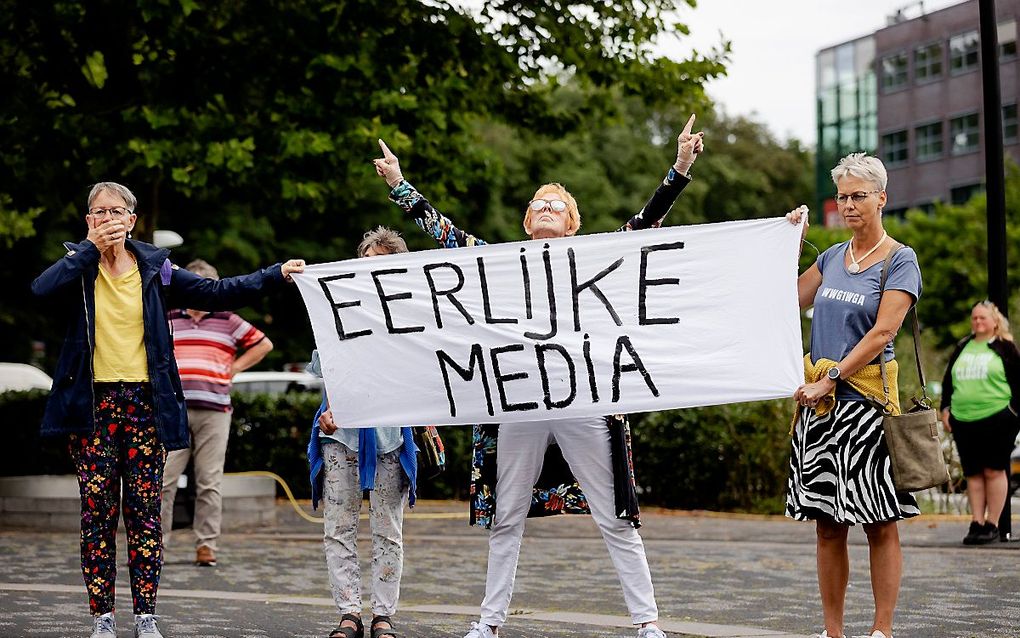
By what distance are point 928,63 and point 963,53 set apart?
187cm

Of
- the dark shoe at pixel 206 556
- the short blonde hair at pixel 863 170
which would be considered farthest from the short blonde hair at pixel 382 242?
the dark shoe at pixel 206 556

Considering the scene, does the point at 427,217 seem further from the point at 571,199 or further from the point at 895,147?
the point at 895,147

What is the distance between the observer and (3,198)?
15977 millimetres

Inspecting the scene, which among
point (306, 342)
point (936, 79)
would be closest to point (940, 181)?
point (936, 79)

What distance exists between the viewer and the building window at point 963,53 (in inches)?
2226

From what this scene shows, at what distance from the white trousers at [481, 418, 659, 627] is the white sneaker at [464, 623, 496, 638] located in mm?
25

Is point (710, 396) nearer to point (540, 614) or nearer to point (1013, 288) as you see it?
point (540, 614)

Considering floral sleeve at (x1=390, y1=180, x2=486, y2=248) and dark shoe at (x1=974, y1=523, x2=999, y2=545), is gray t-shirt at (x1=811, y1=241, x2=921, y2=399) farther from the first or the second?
dark shoe at (x1=974, y1=523, x2=999, y2=545)

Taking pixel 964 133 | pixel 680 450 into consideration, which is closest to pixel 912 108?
pixel 964 133

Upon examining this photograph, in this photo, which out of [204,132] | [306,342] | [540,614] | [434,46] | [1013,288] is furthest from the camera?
[1013,288]

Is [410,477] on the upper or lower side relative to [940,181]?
lower

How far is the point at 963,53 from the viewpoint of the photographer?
5788cm

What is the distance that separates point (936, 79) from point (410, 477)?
2200 inches

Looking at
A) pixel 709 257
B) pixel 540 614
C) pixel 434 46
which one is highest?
pixel 434 46
